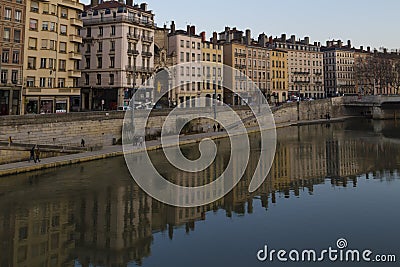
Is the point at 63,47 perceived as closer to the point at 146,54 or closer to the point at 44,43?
the point at 44,43

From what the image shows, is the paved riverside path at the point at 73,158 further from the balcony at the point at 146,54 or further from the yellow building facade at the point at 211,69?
the yellow building facade at the point at 211,69

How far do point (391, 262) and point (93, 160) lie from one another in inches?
1107

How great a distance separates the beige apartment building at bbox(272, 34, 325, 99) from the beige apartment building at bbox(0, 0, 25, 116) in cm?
7401

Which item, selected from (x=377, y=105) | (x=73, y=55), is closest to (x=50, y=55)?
(x=73, y=55)

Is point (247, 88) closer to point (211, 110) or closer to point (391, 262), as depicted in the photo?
point (211, 110)

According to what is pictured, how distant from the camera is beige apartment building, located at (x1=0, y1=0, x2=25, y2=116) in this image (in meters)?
44.3

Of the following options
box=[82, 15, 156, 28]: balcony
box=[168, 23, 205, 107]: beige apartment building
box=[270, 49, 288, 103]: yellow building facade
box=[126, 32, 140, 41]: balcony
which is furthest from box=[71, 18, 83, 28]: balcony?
box=[270, 49, 288, 103]: yellow building facade

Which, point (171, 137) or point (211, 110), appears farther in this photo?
point (211, 110)

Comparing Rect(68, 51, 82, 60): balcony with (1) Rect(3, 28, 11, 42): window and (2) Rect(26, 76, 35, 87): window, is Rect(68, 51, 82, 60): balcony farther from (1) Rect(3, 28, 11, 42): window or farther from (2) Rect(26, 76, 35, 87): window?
(1) Rect(3, 28, 11, 42): window

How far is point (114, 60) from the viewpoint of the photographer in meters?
61.9

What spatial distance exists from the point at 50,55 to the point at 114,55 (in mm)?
12875

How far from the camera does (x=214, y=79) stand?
276 ft

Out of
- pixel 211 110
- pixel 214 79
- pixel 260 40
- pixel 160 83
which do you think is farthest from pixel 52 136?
pixel 260 40

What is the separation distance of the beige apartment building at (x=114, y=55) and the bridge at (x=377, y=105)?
5601cm
